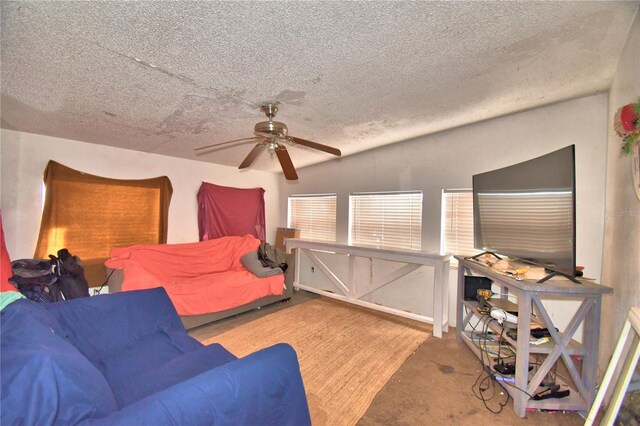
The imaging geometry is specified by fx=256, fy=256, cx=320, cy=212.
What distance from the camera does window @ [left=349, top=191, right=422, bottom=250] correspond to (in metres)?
3.58

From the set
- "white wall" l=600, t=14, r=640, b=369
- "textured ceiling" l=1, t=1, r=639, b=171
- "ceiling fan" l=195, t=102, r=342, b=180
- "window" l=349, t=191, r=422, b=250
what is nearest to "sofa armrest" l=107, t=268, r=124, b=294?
"textured ceiling" l=1, t=1, r=639, b=171

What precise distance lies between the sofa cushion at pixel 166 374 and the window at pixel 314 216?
120 inches

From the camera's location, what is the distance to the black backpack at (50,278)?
2.40 m

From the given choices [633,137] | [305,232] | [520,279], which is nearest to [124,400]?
[520,279]

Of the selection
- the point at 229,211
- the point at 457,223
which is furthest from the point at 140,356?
the point at 457,223

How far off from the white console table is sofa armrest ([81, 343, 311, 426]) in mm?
2231

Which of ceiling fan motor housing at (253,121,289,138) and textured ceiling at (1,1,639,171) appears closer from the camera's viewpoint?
textured ceiling at (1,1,639,171)

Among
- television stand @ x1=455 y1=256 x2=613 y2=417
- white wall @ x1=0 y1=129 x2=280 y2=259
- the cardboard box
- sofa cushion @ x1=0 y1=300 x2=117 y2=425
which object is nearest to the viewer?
sofa cushion @ x1=0 y1=300 x2=117 y2=425

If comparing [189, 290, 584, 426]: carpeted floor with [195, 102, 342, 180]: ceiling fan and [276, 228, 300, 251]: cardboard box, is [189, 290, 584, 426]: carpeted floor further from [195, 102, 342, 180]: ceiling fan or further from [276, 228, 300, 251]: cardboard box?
[276, 228, 300, 251]: cardboard box

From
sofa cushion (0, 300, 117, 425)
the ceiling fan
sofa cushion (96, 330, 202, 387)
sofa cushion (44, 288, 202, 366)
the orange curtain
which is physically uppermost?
the ceiling fan

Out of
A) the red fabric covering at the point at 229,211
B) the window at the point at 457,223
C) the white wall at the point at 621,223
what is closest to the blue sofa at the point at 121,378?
the white wall at the point at 621,223

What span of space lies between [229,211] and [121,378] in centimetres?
336

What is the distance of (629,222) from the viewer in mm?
1709

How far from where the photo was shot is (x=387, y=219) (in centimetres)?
386
